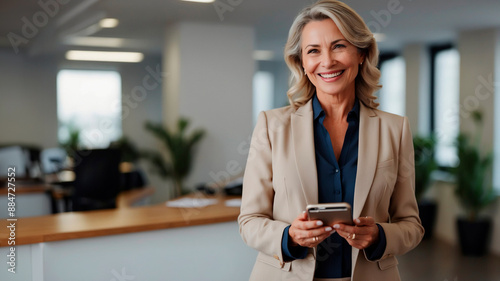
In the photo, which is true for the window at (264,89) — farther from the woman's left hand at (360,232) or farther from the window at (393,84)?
the woman's left hand at (360,232)

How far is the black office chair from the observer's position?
4.96 metres

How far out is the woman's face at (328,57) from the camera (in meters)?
1.54

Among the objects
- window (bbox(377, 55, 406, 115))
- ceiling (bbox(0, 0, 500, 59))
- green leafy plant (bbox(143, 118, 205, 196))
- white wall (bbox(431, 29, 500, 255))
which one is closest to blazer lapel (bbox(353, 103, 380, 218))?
ceiling (bbox(0, 0, 500, 59))

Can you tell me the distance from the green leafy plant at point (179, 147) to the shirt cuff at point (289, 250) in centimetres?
637

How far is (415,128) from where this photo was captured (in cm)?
884

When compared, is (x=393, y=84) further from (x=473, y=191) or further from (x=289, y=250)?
(x=289, y=250)

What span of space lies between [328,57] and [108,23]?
7352 millimetres

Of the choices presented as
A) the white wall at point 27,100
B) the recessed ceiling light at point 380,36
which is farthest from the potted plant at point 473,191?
the white wall at point 27,100

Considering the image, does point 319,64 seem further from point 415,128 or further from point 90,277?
point 415,128

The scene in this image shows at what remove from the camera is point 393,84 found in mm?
9859

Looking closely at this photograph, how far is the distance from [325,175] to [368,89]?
370 millimetres

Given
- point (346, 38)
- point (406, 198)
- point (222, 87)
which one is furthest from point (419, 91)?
point (346, 38)

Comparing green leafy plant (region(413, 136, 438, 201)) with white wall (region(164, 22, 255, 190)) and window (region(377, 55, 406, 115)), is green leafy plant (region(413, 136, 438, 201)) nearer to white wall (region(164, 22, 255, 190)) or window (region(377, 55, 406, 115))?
window (region(377, 55, 406, 115))

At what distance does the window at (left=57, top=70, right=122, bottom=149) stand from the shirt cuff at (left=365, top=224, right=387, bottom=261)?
38.3 feet
